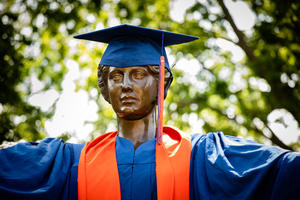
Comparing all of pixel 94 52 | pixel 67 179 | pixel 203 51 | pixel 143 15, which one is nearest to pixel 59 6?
pixel 94 52

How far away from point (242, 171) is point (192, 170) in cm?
43

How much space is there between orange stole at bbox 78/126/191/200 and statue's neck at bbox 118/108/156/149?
0.17 m

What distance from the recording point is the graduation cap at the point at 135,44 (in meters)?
3.15

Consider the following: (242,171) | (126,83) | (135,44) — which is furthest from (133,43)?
(242,171)

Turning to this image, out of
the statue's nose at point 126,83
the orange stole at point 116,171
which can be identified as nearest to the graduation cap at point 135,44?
the statue's nose at point 126,83

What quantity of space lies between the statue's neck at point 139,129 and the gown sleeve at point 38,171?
467mm

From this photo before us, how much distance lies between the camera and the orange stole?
266 cm

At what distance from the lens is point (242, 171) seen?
8.23ft

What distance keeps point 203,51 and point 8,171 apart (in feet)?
18.2

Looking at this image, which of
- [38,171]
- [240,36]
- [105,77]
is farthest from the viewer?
[240,36]

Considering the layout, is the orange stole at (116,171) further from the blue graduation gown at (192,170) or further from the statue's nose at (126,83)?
the statue's nose at (126,83)

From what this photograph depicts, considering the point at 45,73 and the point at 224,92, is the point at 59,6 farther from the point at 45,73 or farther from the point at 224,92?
the point at 224,92

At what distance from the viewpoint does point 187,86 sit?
26.7ft

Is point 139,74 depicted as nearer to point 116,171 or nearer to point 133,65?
point 133,65
